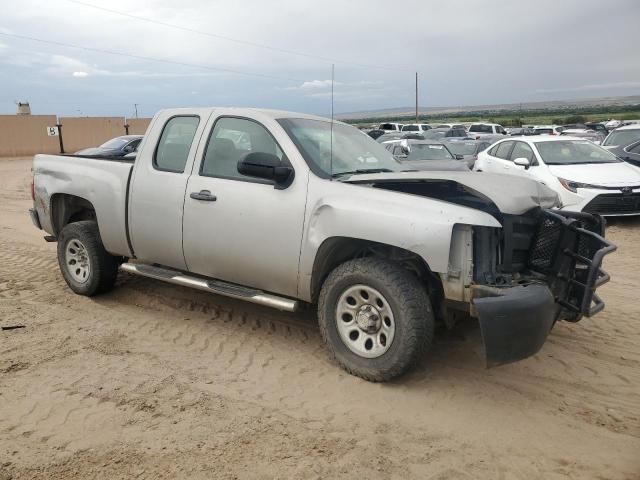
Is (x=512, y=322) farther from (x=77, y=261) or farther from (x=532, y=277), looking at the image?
(x=77, y=261)

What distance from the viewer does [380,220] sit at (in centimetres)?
382

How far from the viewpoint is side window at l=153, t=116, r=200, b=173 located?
4996 millimetres

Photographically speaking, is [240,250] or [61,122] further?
[61,122]

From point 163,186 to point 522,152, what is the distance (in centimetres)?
858

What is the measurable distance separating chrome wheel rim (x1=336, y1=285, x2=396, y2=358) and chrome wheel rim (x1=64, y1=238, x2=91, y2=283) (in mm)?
3116

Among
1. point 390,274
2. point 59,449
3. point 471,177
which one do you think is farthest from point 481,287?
point 59,449

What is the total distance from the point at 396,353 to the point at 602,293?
136 inches

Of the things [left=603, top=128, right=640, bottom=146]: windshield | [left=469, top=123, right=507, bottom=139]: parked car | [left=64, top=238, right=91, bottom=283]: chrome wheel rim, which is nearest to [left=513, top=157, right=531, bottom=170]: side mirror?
[left=603, top=128, right=640, bottom=146]: windshield

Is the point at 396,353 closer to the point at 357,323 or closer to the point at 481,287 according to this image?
the point at 357,323

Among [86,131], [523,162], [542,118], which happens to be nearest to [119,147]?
[523,162]

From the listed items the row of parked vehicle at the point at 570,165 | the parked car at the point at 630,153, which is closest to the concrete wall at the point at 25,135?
the row of parked vehicle at the point at 570,165

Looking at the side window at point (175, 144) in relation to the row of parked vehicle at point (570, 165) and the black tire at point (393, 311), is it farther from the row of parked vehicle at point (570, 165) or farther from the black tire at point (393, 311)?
the row of parked vehicle at point (570, 165)

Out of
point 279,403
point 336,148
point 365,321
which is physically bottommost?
point 279,403

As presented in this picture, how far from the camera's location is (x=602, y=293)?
20.0 feet
